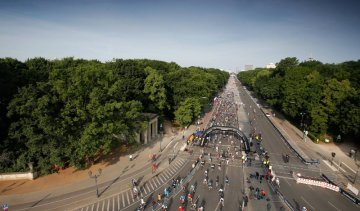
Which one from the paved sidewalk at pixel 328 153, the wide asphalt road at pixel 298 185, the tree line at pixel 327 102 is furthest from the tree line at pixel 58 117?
the tree line at pixel 327 102

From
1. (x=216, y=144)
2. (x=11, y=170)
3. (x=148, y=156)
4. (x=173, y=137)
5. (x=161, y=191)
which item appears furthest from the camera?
(x=173, y=137)

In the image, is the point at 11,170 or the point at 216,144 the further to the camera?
the point at 216,144

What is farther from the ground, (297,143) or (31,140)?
(31,140)

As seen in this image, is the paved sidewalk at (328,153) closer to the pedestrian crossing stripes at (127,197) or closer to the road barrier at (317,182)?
the road barrier at (317,182)

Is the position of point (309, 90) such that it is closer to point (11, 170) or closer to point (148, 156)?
point (148, 156)

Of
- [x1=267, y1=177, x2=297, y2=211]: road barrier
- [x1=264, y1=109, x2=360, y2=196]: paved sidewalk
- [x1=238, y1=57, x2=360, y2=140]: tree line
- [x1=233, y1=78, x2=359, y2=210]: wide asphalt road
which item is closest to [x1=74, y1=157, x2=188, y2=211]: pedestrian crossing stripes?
[x1=267, y1=177, x2=297, y2=211]: road barrier

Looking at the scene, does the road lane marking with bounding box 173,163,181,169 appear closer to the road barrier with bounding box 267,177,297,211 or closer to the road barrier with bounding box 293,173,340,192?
the road barrier with bounding box 267,177,297,211

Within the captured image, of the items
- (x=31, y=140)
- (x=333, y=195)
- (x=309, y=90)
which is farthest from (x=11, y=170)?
(x=309, y=90)

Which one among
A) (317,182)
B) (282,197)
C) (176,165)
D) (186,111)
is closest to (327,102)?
(317,182)
